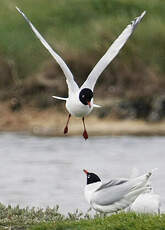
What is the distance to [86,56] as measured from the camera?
96.4 ft

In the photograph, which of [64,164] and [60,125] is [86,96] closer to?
[64,164]

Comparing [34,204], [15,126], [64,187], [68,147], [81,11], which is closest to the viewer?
[34,204]

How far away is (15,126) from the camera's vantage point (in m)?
28.2

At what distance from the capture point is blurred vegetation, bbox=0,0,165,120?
28.7 metres

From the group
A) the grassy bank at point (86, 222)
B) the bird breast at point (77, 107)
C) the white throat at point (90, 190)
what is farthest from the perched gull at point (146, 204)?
the bird breast at point (77, 107)

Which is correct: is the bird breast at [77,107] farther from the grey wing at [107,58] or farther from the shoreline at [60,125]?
the shoreline at [60,125]

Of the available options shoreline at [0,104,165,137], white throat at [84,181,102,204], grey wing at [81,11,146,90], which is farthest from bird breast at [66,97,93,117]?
shoreline at [0,104,165,137]

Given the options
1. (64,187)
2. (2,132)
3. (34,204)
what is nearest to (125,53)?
(2,132)

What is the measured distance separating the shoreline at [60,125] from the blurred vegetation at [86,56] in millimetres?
276

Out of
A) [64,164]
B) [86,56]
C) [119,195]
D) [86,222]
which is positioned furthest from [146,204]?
[86,56]

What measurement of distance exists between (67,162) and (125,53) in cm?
587

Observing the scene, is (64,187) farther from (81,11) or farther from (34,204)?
(81,11)

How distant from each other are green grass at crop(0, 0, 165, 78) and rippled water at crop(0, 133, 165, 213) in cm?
314

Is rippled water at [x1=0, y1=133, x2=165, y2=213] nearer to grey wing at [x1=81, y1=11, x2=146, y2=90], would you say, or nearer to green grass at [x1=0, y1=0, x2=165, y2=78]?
grey wing at [x1=81, y1=11, x2=146, y2=90]
